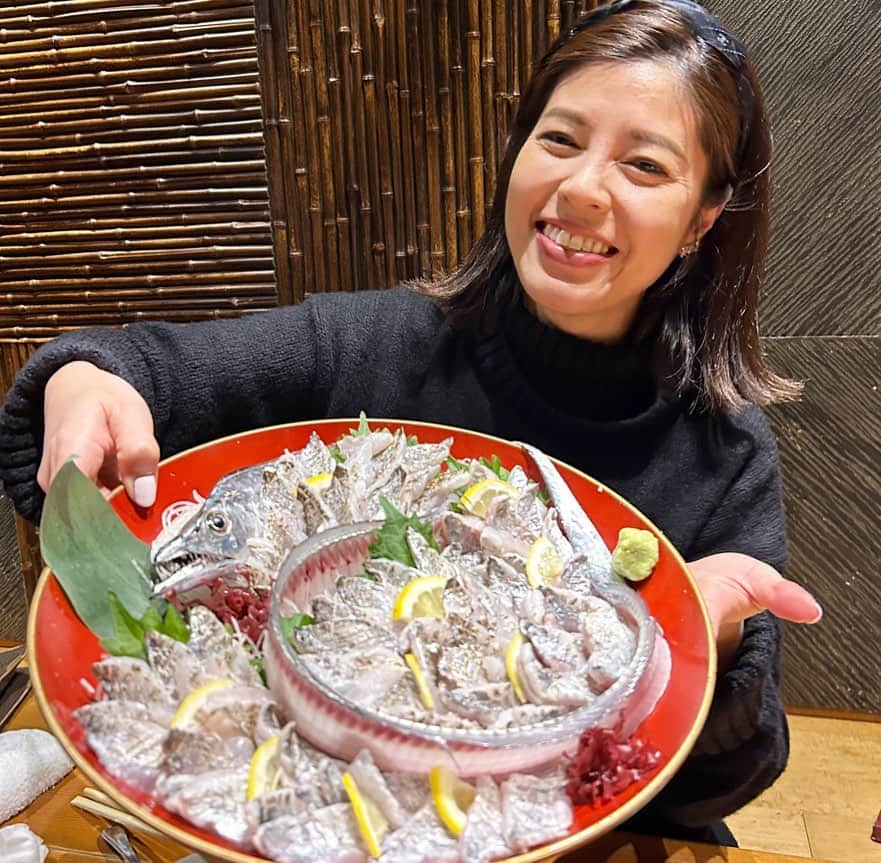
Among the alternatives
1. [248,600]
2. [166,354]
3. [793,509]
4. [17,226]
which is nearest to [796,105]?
[793,509]

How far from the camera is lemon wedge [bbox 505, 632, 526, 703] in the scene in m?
0.81

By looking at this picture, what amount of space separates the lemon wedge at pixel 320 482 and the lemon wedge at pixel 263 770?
420 mm

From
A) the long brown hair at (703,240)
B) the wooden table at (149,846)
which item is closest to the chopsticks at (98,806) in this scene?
the wooden table at (149,846)

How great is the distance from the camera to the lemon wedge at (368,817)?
0.67m

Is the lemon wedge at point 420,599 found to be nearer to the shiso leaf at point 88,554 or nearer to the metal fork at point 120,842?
the shiso leaf at point 88,554

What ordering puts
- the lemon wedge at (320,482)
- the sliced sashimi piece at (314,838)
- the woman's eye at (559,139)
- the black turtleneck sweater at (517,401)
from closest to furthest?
the sliced sashimi piece at (314,838)
the lemon wedge at (320,482)
the woman's eye at (559,139)
the black turtleneck sweater at (517,401)

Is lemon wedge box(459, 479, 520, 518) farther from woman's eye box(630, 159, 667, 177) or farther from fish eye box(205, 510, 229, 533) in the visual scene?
woman's eye box(630, 159, 667, 177)

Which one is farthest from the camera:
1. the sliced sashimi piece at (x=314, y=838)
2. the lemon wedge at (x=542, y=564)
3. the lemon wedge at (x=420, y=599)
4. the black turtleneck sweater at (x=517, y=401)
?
the black turtleneck sweater at (x=517, y=401)

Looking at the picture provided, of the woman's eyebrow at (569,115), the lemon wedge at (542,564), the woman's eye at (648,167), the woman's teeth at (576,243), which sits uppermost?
the woman's eyebrow at (569,115)

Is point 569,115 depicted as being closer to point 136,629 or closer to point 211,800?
point 136,629

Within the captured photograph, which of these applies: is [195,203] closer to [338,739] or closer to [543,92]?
[543,92]

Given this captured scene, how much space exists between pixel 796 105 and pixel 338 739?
8.12 ft

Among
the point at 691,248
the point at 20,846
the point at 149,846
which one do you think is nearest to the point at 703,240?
the point at 691,248

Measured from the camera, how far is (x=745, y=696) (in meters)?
1.22
